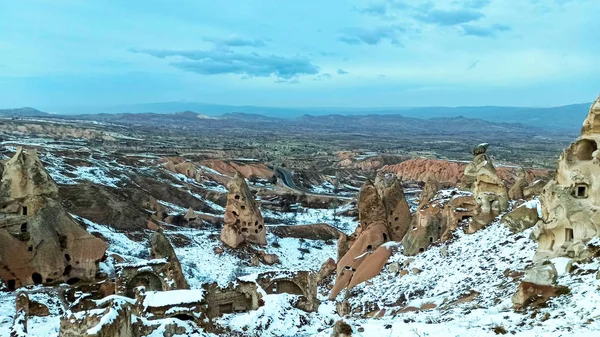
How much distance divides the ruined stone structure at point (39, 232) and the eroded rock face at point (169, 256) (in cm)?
309

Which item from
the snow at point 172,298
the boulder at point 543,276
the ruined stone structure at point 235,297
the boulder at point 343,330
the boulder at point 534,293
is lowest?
the ruined stone structure at point 235,297

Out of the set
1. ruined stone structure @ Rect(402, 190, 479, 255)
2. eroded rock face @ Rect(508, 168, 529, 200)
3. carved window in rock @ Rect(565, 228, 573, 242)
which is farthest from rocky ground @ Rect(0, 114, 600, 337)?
eroded rock face @ Rect(508, 168, 529, 200)

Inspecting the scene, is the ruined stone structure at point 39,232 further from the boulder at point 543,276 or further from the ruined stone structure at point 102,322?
the boulder at point 543,276

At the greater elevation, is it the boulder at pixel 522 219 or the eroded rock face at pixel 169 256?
the boulder at pixel 522 219

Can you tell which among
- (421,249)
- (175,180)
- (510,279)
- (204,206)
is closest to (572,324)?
(510,279)

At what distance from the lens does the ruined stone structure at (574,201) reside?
19016 millimetres

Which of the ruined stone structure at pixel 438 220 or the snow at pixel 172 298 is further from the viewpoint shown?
the ruined stone structure at pixel 438 220

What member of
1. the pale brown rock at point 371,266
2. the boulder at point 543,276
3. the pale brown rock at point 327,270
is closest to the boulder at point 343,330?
the boulder at point 543,276

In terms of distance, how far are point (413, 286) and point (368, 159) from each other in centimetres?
13699

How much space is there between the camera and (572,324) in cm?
1388

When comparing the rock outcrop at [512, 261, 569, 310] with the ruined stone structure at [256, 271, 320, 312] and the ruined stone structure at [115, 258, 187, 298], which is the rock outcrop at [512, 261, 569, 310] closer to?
the ruined stone structure at [256, 271, 320, 312]

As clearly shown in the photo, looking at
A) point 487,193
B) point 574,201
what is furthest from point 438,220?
point 574,201

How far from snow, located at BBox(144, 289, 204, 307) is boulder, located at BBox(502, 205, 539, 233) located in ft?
50.3

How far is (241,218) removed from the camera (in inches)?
1721
